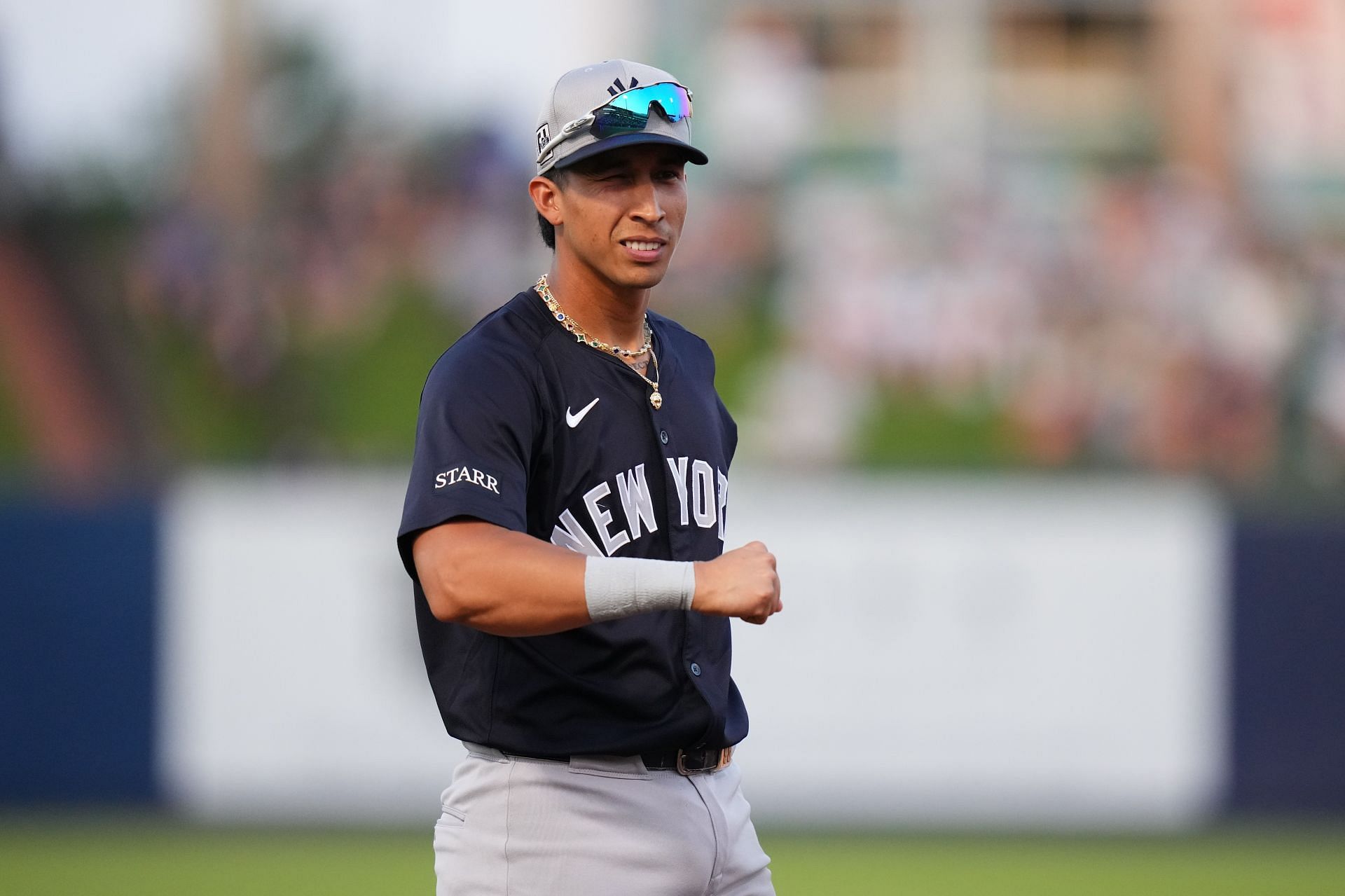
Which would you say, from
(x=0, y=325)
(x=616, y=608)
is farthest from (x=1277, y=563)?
(x=0, y=325)

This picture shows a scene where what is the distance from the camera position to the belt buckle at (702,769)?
3002mm

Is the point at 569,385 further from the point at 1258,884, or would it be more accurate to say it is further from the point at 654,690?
the point at 1258,884

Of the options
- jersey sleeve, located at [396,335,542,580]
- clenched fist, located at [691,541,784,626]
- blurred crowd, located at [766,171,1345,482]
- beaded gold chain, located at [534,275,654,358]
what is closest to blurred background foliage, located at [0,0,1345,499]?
blurred crowd, located at [766,171,1345,482]

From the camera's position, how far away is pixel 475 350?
2.84m

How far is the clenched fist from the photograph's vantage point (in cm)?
248

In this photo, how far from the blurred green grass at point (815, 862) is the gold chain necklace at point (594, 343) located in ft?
13.8

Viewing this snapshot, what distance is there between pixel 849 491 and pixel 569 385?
590cm

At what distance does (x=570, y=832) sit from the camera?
113 inches

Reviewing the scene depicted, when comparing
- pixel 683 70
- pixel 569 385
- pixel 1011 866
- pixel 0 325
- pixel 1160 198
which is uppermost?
pixel 683 70

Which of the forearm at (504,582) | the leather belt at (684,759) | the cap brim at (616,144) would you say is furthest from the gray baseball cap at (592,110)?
the leather belt at (684,759)

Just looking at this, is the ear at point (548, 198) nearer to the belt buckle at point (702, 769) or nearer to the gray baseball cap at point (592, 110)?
the gray baseball cap at point (592, 110)

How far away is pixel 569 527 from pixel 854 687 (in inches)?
223

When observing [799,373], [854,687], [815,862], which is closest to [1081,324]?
[799,373]

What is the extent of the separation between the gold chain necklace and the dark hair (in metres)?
0.10
